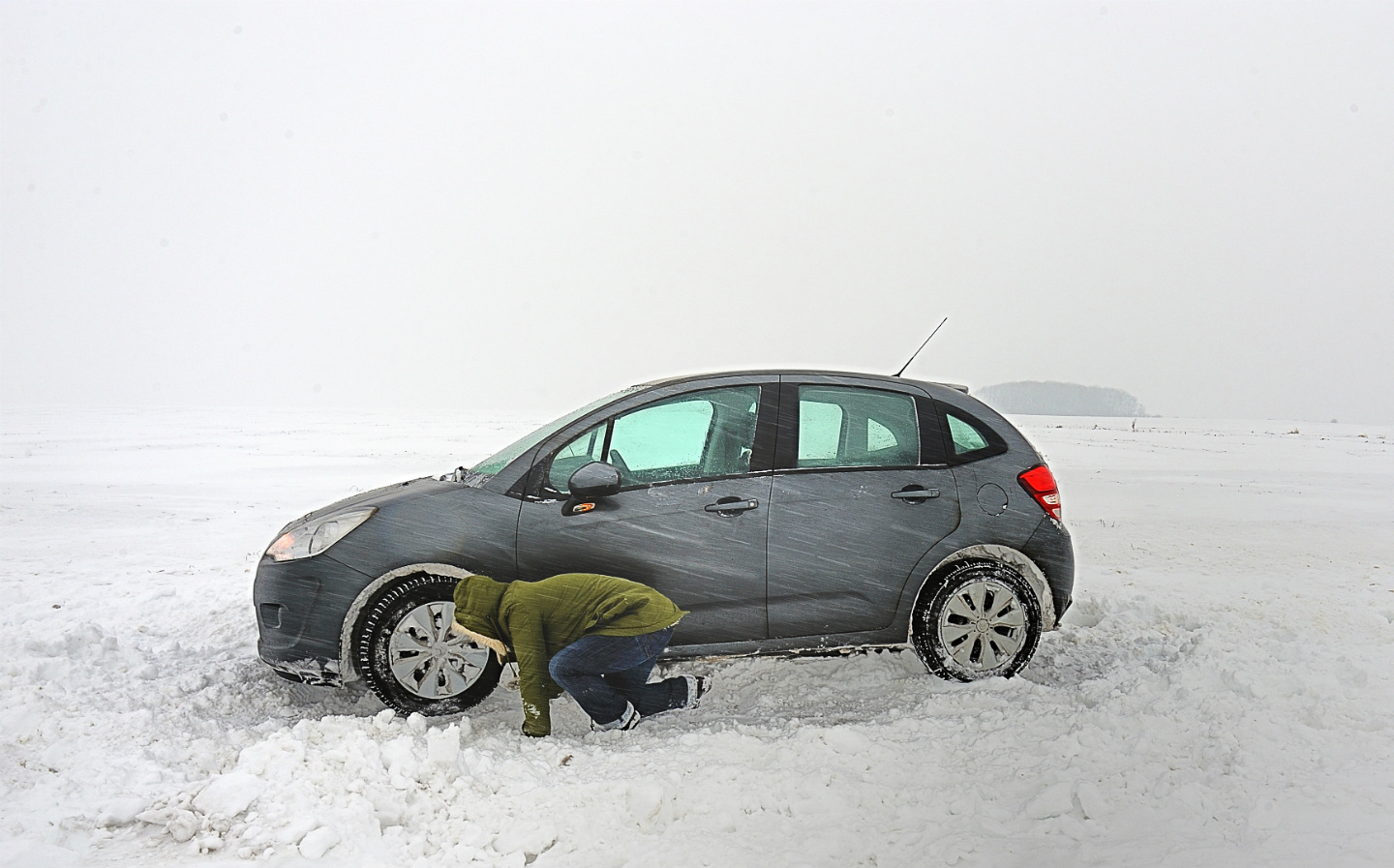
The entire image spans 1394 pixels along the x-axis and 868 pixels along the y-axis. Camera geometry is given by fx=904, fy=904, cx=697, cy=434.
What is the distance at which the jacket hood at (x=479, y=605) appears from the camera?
4.24m

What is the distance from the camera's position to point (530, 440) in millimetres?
4996

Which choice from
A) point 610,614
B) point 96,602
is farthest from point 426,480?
point 96,602

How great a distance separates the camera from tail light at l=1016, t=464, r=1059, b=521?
5137 millimetres

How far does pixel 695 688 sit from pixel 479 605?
51.6 inches

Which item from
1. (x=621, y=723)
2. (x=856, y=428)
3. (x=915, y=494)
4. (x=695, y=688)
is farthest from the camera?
(x=856, y=428)

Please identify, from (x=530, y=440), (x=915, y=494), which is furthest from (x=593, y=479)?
(x=915, y=494)

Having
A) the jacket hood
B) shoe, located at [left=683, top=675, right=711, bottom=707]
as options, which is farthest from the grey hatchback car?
the jacket hood

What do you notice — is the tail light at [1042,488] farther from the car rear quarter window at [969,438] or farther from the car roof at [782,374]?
the car roof at [782,374]

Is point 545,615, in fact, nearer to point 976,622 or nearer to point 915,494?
point 915,494

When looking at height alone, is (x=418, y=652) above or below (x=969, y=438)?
below

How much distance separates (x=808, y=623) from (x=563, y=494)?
1478 millimetres

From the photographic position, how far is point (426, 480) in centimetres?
518

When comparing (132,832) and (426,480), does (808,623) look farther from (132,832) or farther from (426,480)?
(132,832)

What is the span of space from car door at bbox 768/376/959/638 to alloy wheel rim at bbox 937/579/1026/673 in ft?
1.13
